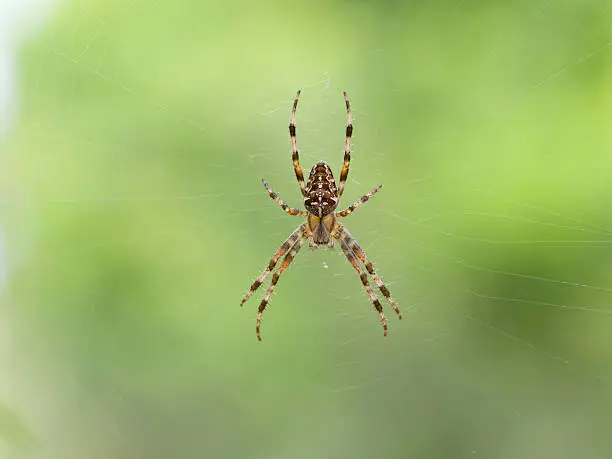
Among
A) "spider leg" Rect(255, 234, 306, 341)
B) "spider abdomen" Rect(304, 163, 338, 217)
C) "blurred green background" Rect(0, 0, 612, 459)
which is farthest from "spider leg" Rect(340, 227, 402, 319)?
"blurred green background" Rect(0, 0, 612, 459)

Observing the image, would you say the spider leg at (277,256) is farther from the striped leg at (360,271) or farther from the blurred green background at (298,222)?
the blurred green background at (298,222)

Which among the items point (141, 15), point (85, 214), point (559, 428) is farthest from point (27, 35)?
point (559, 428)

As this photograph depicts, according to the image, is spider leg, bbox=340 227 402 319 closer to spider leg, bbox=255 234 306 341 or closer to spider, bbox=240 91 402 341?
spider, bbox=240 91 402 341

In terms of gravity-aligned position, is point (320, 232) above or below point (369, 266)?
above

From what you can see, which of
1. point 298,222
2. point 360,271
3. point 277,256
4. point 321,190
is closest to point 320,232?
point 277,256

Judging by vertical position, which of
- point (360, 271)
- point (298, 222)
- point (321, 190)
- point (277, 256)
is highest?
point (321, 190)

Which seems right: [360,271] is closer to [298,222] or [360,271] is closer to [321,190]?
[321,190]

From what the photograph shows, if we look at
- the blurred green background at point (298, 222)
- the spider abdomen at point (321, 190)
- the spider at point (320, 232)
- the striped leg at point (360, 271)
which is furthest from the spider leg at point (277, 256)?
the blurred green background at point (298, 222)
